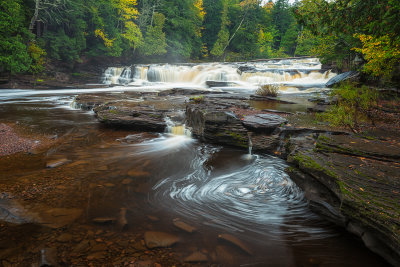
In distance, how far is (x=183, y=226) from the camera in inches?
104

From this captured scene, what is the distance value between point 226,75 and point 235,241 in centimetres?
1921

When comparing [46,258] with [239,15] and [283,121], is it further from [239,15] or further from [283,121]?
[239,15]

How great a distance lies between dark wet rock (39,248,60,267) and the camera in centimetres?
193

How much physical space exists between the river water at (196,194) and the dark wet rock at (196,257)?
5 centimetres

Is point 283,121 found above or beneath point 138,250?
above

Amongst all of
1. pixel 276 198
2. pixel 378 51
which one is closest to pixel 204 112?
pixel 276 198

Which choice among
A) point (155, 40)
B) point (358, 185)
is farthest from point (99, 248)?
point (155, 40)

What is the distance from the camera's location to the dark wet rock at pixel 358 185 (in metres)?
2.01

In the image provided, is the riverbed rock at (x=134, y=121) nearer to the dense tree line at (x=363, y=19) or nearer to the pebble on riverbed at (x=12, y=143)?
the pebble on riverbed at (x=12, y=143)

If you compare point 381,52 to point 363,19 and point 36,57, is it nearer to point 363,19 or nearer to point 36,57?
point 363,19

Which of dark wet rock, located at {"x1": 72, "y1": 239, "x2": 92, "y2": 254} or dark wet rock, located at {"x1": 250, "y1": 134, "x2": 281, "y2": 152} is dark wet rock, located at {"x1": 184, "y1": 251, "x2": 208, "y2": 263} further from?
dark wet rock, located at {"x1": 250, "y1": 134, "x2": 281, "y2": 152}

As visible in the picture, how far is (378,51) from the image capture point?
6.70 metres

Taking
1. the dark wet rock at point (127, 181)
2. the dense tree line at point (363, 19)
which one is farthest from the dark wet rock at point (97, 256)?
the dense tree line at point (363, 19)

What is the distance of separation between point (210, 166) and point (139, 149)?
2063mm
